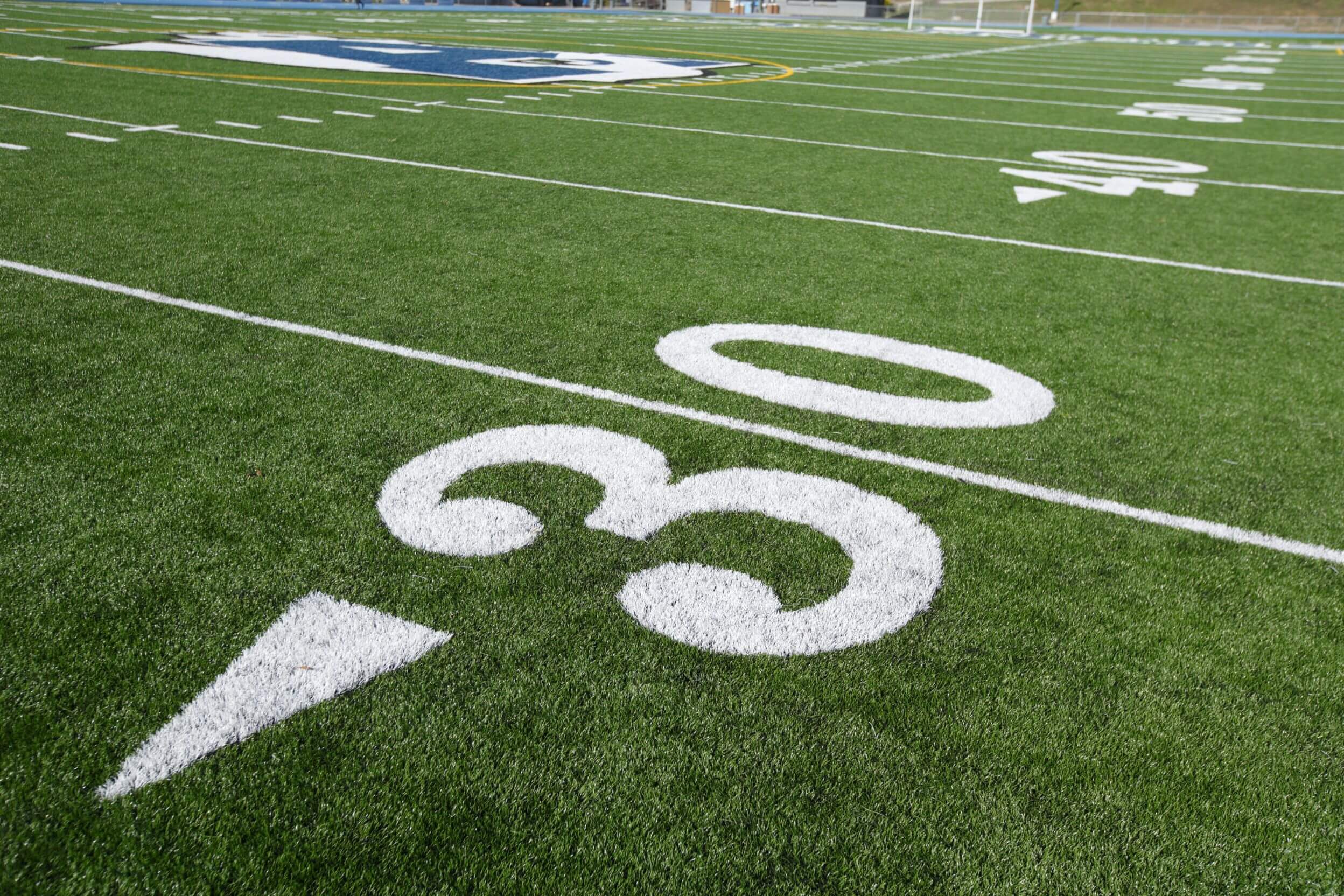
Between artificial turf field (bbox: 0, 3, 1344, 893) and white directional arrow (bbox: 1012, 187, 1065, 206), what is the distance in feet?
1.69

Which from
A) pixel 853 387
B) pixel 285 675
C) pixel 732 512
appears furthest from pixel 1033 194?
pixel 285 675

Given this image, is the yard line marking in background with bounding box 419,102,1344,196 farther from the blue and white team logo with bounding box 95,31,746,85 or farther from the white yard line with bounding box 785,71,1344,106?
the white yard line with bounding box 785,71,1344,106

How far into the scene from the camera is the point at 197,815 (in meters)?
1.76

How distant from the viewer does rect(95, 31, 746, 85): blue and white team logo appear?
14242mm

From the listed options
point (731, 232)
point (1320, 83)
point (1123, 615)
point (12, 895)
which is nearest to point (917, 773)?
point (1123, 615)

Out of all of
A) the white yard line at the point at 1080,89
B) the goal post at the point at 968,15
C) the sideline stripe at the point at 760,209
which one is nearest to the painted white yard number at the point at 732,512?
the sideline stripe at the point at 760,209

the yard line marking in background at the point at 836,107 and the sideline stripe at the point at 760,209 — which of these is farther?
the yard line marking in background at the point at 836,107

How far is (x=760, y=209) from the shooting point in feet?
22.6

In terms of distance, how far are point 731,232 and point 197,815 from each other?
4.99 metres

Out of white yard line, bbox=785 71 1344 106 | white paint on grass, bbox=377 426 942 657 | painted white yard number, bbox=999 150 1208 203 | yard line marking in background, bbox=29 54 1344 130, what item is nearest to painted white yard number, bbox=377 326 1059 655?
white paint on grass, bbox=377 426 942 657

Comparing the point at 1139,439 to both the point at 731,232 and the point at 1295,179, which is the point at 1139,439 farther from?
the point at 1295,179

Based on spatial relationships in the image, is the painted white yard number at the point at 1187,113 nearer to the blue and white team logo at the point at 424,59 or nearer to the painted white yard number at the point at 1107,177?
the painted white yard number at the point at 1107,177

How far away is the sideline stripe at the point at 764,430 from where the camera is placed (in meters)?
2.91

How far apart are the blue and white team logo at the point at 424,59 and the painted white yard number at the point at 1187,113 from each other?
672 cm
